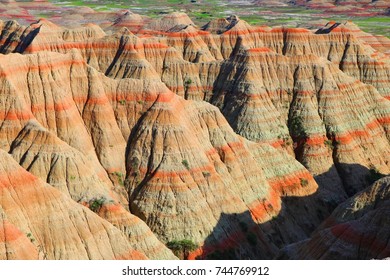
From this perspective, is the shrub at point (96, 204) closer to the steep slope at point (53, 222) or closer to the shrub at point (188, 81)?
the steep slope at point (53, 222)

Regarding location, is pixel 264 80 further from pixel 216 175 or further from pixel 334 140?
pixel 216 175

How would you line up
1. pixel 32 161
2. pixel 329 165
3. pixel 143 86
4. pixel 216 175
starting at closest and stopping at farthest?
pixel 32 161 < pixel 216 175 < pixel 143 86 < pixel 329 165

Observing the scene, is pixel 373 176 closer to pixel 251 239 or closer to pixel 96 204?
pixel 251 239

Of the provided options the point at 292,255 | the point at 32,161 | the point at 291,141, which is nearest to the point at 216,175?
the point at 292,255

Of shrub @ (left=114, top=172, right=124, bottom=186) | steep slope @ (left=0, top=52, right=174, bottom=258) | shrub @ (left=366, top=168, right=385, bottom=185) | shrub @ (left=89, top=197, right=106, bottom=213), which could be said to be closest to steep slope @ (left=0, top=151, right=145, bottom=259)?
steep slope @ (left=0, top=52, right=174, bottom=258)

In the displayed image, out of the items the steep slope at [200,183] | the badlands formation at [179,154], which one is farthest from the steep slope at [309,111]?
the steep slope at [200,183]

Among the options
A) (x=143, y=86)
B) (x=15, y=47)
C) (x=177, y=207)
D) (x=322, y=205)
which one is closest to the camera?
(x=177, y=207)

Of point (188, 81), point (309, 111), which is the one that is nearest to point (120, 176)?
point (188, 81)

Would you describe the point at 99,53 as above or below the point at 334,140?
above
